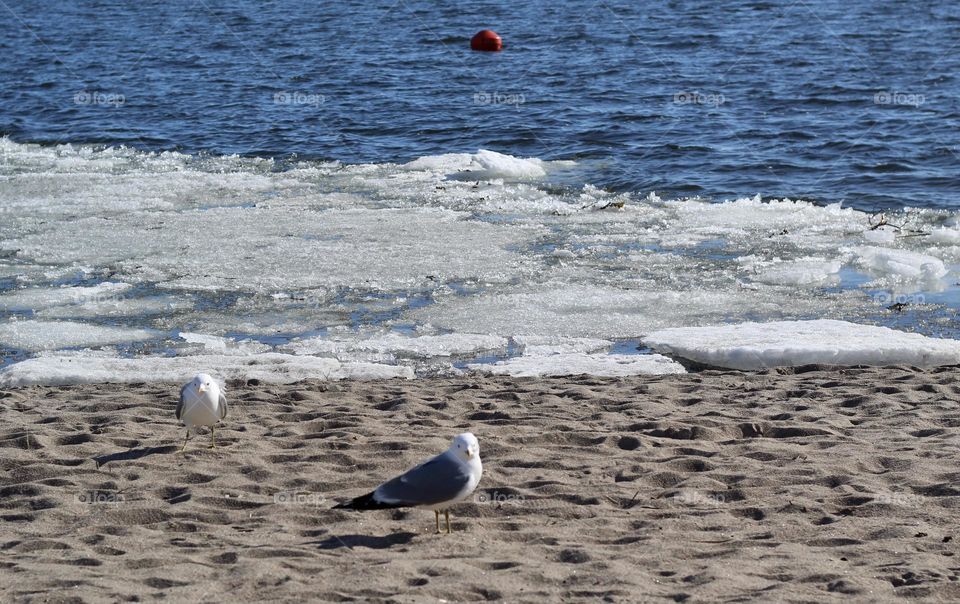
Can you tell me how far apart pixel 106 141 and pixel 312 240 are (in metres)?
8.15

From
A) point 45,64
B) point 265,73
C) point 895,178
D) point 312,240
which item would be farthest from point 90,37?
point 895,178

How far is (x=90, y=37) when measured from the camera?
1211 inches

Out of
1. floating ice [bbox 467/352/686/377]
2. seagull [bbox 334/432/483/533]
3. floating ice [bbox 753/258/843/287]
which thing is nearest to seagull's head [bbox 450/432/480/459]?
seagull [bbox 334/432/483/533]

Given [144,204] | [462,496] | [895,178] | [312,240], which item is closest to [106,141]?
[144,204]

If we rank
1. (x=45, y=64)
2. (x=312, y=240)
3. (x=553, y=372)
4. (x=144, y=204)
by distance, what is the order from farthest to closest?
(x=45, y=64) → (x=144, y=204) → (x=312, y=240) → (x=553, y=372)

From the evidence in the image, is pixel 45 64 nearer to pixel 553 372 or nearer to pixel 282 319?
pixel 282 319

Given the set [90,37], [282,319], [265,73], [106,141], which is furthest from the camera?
[90,37]

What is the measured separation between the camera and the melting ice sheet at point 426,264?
10367 millimetres

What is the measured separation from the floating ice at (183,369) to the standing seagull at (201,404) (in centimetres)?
188

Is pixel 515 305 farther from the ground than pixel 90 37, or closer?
closer

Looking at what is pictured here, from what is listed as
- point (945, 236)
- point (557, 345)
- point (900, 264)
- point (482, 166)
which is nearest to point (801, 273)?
point (900, 264)

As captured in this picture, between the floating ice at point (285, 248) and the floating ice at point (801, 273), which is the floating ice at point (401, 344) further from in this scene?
the floating ice at point (801, 273)

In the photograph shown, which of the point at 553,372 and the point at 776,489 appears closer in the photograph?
the point at 776,489

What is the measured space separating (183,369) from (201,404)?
2.31 metres
